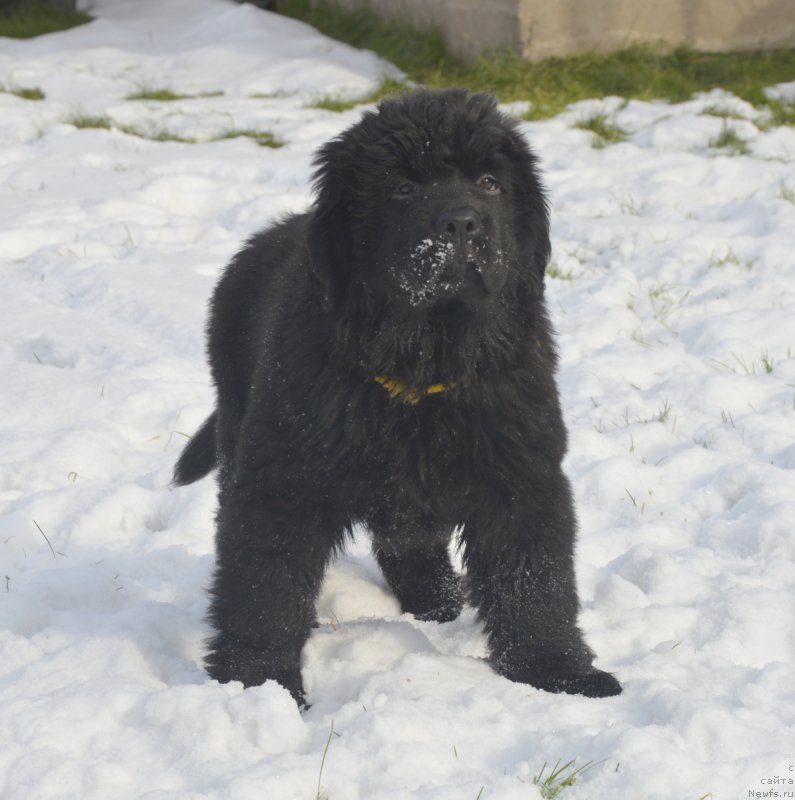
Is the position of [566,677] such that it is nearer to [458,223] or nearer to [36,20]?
[458,223]

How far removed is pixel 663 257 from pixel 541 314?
3253 mm

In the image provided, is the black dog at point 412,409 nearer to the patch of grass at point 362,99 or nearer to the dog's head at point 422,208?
the dog's head at point 422,208

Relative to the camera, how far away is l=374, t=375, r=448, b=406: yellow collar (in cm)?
277

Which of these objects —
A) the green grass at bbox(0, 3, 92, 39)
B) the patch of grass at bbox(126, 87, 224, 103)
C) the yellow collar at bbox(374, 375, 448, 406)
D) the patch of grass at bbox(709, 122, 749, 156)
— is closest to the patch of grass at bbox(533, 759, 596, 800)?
the yellow collar at bbox(374, 375, 448, 406)

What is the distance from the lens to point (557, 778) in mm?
2287

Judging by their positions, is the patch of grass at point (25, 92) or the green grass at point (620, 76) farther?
the patch of grass at point (25, 92)

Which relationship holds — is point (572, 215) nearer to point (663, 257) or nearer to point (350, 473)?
point (663, 257)

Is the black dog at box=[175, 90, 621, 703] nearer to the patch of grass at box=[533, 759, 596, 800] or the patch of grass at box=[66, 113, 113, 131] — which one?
the patch of grass at box=[533, 759, 596, 800]

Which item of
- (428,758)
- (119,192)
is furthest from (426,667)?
(119,192)

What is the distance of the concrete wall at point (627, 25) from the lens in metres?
8.69

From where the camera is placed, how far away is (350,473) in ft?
8.99

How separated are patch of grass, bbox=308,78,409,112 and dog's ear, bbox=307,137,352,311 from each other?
20.5 feet

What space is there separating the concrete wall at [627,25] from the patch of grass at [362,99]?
0.70 m

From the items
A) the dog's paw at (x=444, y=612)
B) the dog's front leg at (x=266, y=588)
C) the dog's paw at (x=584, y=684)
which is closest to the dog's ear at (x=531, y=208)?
the dog's front leg at (x=266, y=588)
